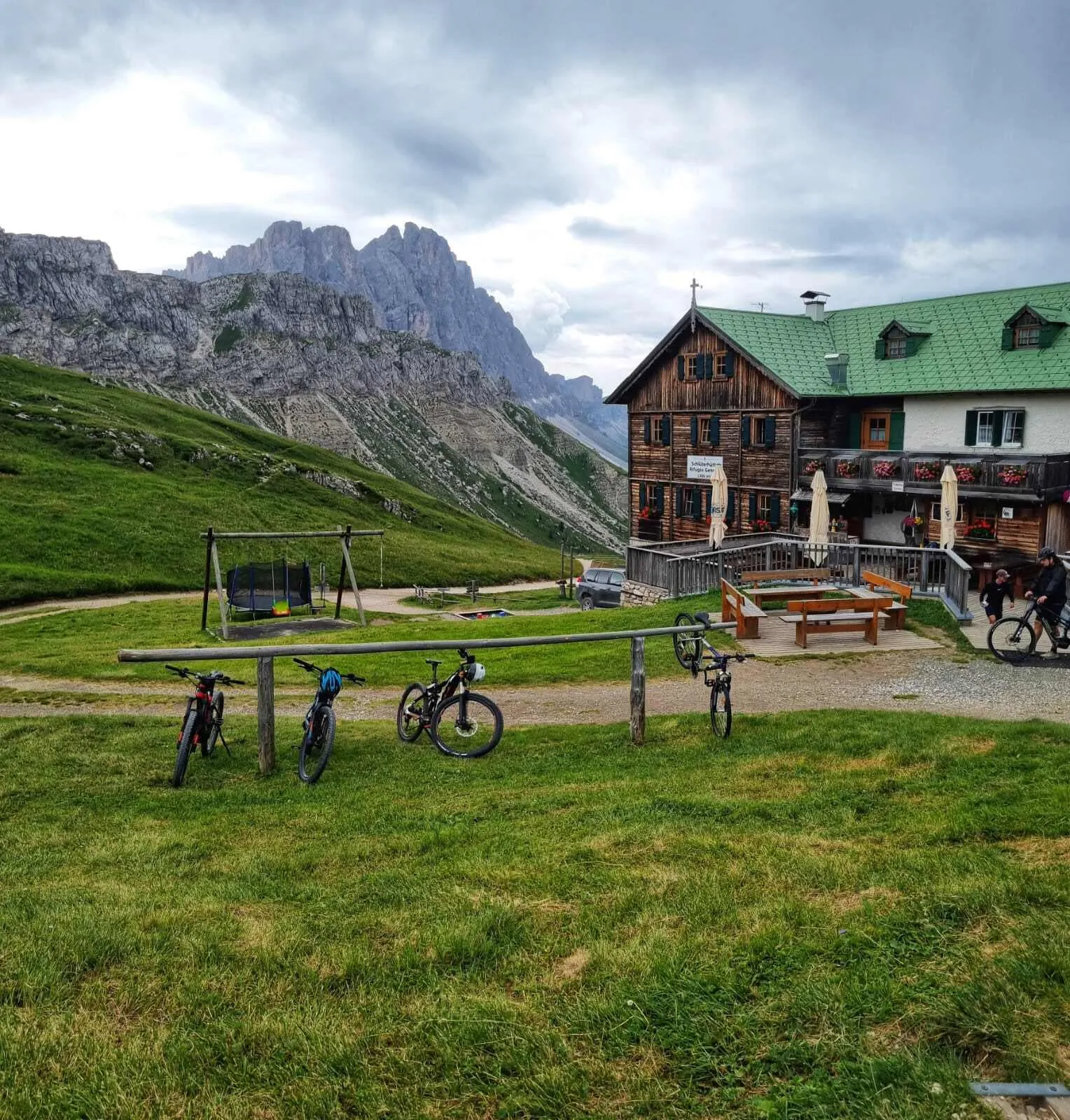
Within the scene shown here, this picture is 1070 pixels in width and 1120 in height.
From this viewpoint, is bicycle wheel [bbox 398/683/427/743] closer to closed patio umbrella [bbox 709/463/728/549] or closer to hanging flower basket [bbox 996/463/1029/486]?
closed patio umbrella [bbox 709/463/728/549]

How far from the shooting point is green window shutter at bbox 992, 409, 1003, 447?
3175 cm

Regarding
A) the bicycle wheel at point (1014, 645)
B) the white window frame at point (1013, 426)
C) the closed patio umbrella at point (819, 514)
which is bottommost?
the bicycle wheel at point (1014, 645)

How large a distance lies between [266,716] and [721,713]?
6293 mm

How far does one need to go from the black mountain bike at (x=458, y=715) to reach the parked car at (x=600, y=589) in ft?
89.0

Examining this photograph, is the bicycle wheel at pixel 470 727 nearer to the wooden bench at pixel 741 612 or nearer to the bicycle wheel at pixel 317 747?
the bicycle wheel at pixel 317 747

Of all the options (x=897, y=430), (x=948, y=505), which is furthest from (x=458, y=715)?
(x=897, y=430)

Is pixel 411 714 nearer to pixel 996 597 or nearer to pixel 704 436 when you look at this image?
pixel 996 597

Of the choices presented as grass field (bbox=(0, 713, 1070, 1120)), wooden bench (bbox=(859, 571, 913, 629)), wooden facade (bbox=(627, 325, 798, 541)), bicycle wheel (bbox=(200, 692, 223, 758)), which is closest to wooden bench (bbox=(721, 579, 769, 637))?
wooden bench (bbox=(859, 571, 913, 629))

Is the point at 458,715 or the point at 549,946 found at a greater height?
the point at 458,715

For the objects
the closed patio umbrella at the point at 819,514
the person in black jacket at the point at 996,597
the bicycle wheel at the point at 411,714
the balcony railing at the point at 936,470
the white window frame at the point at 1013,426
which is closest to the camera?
the bicycle wheel at the point at 411,714

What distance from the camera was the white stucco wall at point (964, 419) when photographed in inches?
1188

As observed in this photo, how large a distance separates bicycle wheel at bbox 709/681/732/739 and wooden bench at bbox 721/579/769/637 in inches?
286

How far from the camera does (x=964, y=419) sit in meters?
32.8

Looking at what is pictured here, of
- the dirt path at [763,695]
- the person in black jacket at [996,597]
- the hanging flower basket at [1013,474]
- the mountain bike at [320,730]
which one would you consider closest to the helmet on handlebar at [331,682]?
the mountain bike at [320,730]
